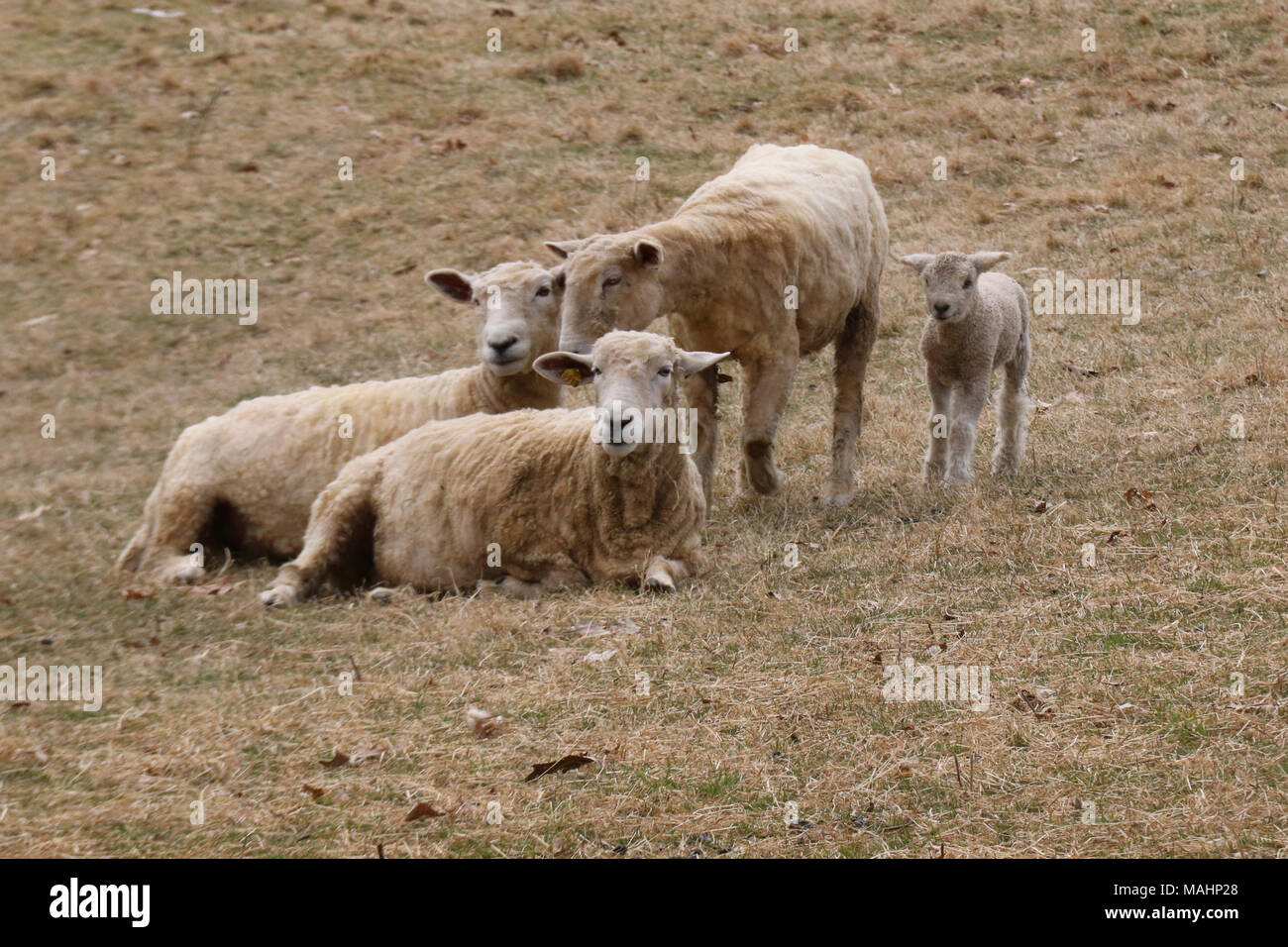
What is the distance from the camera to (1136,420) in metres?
9.17

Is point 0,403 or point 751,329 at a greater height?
point 751,329

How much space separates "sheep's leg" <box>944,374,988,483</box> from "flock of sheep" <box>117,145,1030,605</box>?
2 centimetres

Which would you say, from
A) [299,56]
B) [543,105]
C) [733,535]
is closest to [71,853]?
[733,535]

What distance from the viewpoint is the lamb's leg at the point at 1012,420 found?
349 inches

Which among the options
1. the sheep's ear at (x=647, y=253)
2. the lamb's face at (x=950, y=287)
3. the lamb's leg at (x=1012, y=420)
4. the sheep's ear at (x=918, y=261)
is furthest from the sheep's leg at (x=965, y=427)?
the sheep's ear at (x=647, y=253)

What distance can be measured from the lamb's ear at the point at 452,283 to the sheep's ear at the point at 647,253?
1.65 metres

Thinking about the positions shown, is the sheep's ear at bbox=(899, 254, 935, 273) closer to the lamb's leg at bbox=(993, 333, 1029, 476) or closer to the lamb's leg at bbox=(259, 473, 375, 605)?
the lamb's leg at bbox=(993, 333, 1029, 476)

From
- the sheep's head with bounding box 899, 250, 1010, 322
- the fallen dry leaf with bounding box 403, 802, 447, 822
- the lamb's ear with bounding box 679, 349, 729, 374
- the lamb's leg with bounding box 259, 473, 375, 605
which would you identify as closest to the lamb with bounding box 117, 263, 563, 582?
the lamb's leg with bounding box 259, 473, 375, 605

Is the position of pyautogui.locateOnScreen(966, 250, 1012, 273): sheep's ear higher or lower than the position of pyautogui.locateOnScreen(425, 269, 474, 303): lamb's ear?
higher

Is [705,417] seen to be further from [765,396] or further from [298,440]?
[298,440]

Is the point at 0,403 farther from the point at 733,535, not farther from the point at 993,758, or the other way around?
the point at 993,758

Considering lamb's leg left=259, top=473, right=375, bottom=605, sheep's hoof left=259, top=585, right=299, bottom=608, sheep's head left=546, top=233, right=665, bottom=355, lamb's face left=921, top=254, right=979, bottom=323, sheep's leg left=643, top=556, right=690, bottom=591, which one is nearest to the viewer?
sheep's leg left=643, top=556, right=690, bottom=591

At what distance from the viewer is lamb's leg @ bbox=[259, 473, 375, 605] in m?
7.63

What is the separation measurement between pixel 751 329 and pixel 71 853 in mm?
4958
